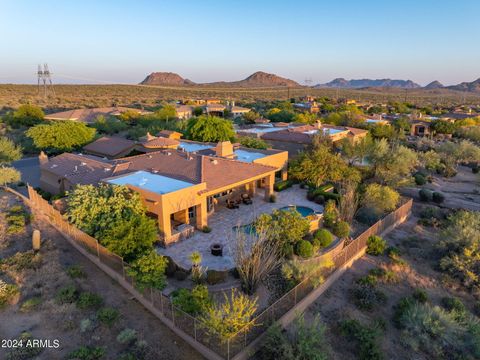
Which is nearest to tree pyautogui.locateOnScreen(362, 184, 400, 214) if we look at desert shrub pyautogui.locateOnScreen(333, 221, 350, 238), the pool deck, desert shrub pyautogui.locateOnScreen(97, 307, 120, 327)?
the pool deck

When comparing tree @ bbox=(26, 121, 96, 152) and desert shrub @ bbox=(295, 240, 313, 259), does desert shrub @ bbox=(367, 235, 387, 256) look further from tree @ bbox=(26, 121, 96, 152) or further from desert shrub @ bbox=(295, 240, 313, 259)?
tree @ bbox=(26, 121, 96, 152)

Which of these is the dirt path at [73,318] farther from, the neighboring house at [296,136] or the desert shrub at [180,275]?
the neighboring house at [296,136]

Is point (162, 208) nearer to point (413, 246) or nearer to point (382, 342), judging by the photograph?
point (382, 342)

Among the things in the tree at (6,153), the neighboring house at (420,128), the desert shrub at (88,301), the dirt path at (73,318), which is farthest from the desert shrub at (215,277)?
the neighboring house at (420,128)

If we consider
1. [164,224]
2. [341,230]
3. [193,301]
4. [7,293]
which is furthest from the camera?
[341,230]

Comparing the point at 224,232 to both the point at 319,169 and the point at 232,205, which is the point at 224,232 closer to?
the point at 232,205

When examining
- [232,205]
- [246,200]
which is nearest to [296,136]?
[246,200]

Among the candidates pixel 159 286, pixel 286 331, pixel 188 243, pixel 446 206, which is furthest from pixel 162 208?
pixel 446 206
